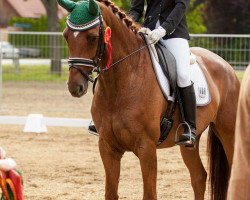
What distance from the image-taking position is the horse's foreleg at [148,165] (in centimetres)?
641

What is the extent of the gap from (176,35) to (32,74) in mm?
10332

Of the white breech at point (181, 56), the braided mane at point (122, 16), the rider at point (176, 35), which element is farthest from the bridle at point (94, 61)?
the white breech at point (181, 56)

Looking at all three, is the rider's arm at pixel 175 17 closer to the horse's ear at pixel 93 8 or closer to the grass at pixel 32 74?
the horse's ear at pixel 93 8

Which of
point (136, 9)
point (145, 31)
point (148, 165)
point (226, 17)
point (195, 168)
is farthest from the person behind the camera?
point (226, 17)

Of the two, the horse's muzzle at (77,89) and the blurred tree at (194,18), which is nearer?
the horse's muzzle at (77,89)

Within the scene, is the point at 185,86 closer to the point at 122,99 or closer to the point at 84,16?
the point at 122,99

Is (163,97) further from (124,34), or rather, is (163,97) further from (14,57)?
(14,57)

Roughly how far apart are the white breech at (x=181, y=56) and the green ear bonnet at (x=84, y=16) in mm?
1038

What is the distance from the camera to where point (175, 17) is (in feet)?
23.0

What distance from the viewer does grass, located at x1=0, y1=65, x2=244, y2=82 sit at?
16.8 metres

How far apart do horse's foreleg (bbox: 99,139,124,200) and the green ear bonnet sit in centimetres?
93

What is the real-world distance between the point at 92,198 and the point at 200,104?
1.57 m

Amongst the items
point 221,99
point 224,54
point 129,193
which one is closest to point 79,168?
point 129,193

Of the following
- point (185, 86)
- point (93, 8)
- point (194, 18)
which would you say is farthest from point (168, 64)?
point (194, 18)
